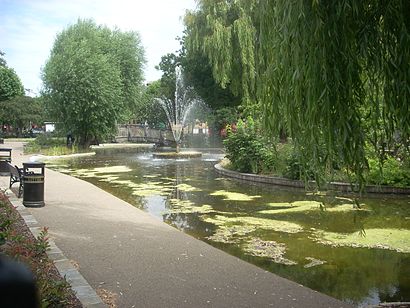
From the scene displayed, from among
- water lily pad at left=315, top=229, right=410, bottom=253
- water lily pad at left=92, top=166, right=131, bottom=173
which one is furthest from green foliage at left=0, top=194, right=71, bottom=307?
water lily pad at left=92, top=166, right=131, bottom=173

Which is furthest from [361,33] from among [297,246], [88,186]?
[88,186]

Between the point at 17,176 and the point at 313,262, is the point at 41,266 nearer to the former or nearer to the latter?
the point at 313,262

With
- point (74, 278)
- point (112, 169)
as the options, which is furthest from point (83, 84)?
point (74, 278)

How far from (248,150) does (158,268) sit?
1322 cm

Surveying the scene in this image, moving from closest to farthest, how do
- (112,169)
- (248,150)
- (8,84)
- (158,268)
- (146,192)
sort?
1. (158,268)
2. (146,192)
3. (248,150)
4. (112,169)
5. (8,84)

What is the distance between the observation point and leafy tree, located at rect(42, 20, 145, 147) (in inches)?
1336

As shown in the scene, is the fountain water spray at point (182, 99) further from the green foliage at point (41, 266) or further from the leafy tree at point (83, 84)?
the green foliage at point (41, 266)

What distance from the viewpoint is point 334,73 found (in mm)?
3662

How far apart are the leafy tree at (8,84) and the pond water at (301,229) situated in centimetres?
5850

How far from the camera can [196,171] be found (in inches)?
860

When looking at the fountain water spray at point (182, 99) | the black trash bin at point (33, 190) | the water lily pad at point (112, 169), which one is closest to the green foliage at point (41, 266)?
the black trash bin at point (33, 190)

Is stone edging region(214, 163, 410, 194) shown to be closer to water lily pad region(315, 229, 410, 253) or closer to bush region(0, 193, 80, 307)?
A: water lily pad region(315, 229, 410, 253)

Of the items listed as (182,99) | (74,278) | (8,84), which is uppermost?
(8,84)

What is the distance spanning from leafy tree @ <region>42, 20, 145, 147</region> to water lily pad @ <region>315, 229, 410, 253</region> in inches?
1103
